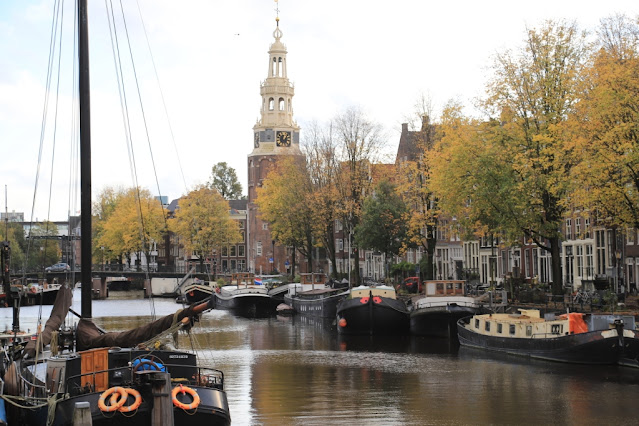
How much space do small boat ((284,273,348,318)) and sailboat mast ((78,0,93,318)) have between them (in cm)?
3700

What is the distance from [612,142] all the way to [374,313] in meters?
17.4

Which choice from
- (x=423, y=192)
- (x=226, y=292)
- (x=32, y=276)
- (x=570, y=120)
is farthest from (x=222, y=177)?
(x=570, y=120)

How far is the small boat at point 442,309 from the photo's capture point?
153 feet

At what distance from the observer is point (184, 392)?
1780 centimetres

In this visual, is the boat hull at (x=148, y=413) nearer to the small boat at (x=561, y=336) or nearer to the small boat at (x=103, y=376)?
the small boat at (x=103, y=376)

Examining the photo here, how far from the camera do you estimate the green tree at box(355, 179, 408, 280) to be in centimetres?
6994

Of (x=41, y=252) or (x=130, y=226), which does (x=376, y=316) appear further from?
(x=41, y=252)

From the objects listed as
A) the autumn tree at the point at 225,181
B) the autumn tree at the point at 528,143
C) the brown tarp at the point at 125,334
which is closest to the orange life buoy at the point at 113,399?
the brown tarp at the point at 125,334

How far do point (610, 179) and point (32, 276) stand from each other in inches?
3115

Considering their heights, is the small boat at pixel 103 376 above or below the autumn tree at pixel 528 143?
below

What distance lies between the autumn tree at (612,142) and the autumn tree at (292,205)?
38.1 m

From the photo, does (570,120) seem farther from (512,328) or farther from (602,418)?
(602,418)

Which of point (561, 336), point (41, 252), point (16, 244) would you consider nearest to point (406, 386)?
point (561, 336)

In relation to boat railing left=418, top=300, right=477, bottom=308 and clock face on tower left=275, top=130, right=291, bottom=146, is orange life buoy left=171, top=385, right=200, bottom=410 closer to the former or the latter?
boat railing left=418, top=300, right=477, bottom=308
